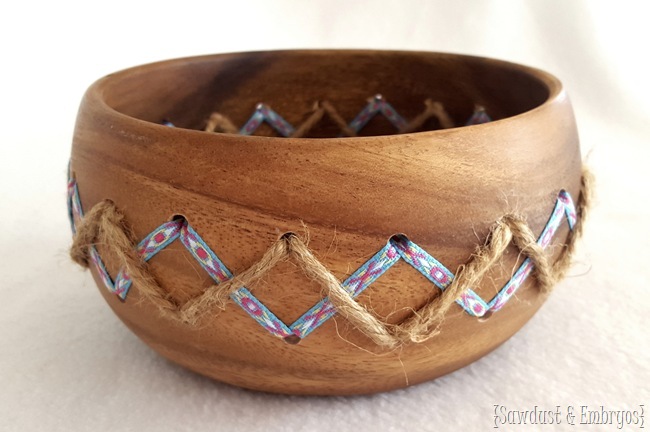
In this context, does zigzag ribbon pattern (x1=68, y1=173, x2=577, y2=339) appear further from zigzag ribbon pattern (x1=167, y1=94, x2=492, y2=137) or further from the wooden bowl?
zigzag ribbon pattern (x1=167, y1=94, x2=492, y2=137)

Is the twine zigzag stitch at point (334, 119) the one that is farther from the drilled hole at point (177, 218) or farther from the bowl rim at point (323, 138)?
the drilled hole at point (177, 218)

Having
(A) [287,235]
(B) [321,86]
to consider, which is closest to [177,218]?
(A) [287,235]

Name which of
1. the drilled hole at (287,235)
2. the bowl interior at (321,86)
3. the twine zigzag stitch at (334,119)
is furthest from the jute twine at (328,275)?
the twine zigzag stitch at (334,119)

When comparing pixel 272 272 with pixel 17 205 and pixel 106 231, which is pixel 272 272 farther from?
pixel 17 205

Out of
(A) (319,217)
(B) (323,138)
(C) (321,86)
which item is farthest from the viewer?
(C) (321,86)

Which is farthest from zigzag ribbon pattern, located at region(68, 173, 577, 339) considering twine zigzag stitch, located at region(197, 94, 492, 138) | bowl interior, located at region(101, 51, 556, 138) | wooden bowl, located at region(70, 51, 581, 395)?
twine zigzag stitch, located at region(197, 94, 492, 138)

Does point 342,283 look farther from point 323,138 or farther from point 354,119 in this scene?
point 354,119

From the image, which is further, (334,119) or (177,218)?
(334,119)

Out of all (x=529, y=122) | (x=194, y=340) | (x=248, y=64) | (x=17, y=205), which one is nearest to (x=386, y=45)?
(x=248, y=64)
